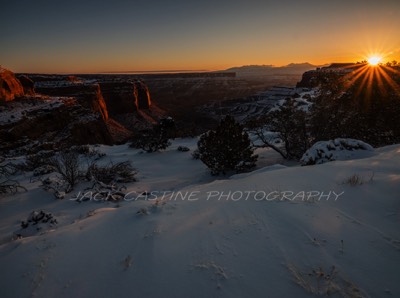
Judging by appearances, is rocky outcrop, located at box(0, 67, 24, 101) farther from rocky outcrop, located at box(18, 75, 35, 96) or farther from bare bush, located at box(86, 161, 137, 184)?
bare bush, located at box(86, 161, 137, 184)

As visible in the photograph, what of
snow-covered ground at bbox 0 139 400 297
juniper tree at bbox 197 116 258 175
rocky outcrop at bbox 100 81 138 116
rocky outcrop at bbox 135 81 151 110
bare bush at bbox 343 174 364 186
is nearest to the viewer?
snow-covered ground at bbox 0 139 400 297

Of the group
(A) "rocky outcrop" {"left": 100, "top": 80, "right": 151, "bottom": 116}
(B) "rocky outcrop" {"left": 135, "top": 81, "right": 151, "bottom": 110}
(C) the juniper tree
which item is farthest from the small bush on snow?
(B) "rocky outcrop" {"left": 135, "top": 81, "right": 151, "bottom": 110}

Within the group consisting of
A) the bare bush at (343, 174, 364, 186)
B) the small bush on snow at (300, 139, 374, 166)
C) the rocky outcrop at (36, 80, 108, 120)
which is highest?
the rocky outcrop at (36, 80, 108, 120)

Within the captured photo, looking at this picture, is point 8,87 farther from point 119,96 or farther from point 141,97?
point 141,97

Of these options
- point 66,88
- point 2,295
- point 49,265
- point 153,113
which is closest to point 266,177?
point 49,265

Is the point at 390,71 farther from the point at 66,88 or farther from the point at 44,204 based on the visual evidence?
the point at 66,88

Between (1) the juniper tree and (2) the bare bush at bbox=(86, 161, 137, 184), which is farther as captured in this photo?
(1) the juniper tree

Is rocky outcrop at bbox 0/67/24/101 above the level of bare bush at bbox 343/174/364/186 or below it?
above

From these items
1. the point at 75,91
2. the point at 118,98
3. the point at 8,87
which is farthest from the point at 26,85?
the point at 118,98
